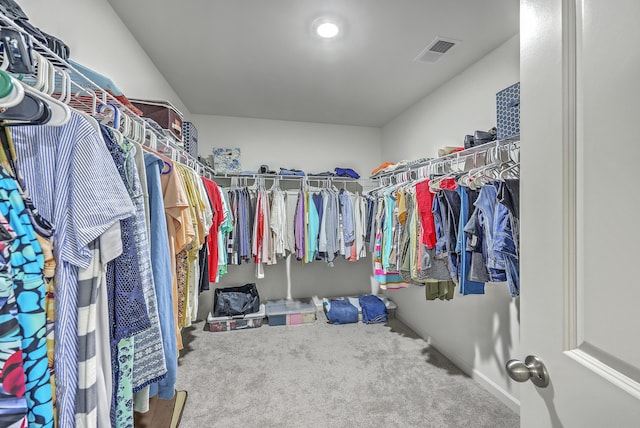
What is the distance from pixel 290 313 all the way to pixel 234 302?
0.64m

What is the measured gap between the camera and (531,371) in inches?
22.0

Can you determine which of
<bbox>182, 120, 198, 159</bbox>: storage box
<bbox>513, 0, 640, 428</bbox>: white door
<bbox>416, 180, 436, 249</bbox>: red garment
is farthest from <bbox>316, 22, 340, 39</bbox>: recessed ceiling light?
<bbox>513, 0, 640, 428</bbox>: white door

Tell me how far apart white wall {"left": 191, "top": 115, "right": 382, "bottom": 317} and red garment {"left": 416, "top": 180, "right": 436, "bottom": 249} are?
188cm

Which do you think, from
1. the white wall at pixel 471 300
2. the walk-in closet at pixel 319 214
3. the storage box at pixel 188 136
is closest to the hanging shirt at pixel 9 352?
the walk-in closet at pixel 319 214

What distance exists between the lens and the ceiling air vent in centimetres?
192

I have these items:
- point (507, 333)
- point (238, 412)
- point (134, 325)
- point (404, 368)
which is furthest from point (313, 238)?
point (134, 325)

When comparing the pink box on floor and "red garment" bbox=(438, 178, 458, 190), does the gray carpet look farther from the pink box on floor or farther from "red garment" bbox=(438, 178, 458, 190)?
"red garment" bbox=(438, 178, 458, 190)

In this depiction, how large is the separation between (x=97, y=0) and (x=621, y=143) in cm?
228

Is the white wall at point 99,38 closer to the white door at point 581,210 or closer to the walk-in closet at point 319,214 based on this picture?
the walk-in closet at point 319,214

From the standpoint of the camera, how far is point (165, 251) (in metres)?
1.03

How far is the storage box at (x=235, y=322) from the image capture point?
292cm

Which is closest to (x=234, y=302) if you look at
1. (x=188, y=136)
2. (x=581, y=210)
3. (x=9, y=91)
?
(x=188, y=136)

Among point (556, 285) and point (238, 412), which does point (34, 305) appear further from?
point (238, 412)

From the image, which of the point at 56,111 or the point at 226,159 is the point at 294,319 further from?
the point at 56,111
